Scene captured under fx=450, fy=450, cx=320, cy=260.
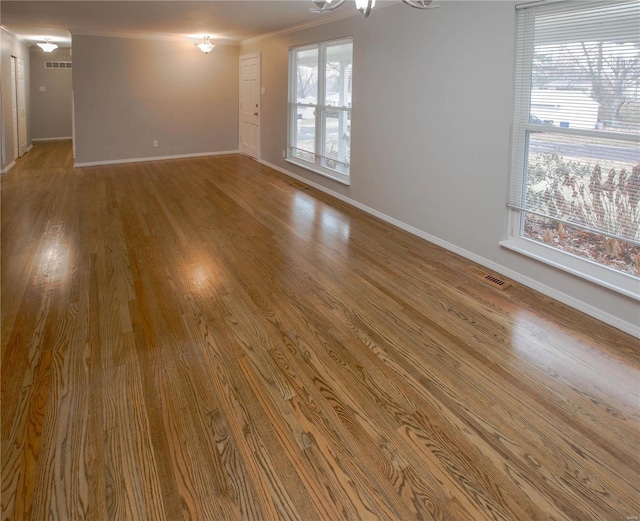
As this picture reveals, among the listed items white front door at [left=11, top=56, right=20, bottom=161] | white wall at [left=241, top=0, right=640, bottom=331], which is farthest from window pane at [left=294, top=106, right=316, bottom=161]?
white front door at [left=11, top=56, right=20, bottom=161]

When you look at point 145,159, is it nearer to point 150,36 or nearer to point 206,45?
point 150,36

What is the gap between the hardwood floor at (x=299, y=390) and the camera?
1592mm

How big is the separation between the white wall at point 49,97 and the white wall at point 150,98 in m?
4.41

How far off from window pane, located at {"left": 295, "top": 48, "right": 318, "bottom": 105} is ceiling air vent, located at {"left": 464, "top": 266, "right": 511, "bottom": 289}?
3735mm

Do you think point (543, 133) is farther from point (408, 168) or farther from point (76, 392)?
point (76, 392)

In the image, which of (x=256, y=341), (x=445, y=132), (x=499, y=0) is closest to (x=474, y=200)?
(x=445, y=132)

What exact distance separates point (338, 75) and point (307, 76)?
98cm

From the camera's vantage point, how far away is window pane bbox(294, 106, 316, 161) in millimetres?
6543

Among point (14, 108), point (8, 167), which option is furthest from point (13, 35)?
point (8, 167)

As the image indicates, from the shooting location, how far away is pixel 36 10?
564 cm

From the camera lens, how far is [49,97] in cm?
1127

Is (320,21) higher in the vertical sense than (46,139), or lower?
higher

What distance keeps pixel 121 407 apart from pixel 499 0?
Answer: 11.9ft

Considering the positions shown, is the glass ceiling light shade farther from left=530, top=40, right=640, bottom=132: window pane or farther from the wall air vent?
the wall air vent
